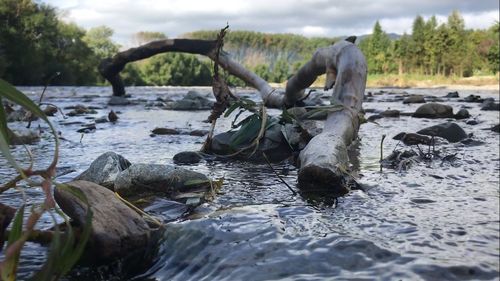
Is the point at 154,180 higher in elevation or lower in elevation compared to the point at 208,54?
lower

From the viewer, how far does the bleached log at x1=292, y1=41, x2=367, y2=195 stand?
2.48 m

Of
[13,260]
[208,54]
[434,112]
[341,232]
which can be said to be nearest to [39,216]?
[13,260]

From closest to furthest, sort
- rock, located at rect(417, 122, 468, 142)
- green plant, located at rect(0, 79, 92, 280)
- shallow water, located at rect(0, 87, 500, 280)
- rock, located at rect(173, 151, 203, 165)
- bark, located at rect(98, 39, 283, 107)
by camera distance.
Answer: green plant, located at rect(0, 79, 92, 280)
shallow water, located at rect(0, 87, 500, 280)
rock, located at rect(173, 151, 203, 165)
rock, located at rect(417, 122, 468, 142)
bark, located at rect(98, 39, 283, 107)

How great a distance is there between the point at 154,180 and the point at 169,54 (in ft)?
219

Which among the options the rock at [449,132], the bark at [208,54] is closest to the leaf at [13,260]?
the rock at [449,132]

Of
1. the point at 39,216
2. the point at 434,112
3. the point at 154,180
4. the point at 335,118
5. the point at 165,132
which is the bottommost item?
the point at 434,112

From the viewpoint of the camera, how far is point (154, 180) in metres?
2.53

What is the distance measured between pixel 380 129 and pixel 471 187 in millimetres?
3685

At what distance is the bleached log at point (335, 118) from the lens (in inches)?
97.7

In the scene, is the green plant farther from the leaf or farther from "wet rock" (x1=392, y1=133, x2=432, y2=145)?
"wet rock" (x1=392, y1=133, x2=432, y2=145)

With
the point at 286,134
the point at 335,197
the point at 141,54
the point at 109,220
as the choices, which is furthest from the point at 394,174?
the point at 141,54

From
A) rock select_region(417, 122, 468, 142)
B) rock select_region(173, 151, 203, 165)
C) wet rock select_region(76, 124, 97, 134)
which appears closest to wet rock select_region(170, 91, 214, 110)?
wet rock select_region(76, 124, 97, 134)

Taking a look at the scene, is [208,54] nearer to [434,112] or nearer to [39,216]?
[434,112]

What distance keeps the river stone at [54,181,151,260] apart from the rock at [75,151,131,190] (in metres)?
0.92
